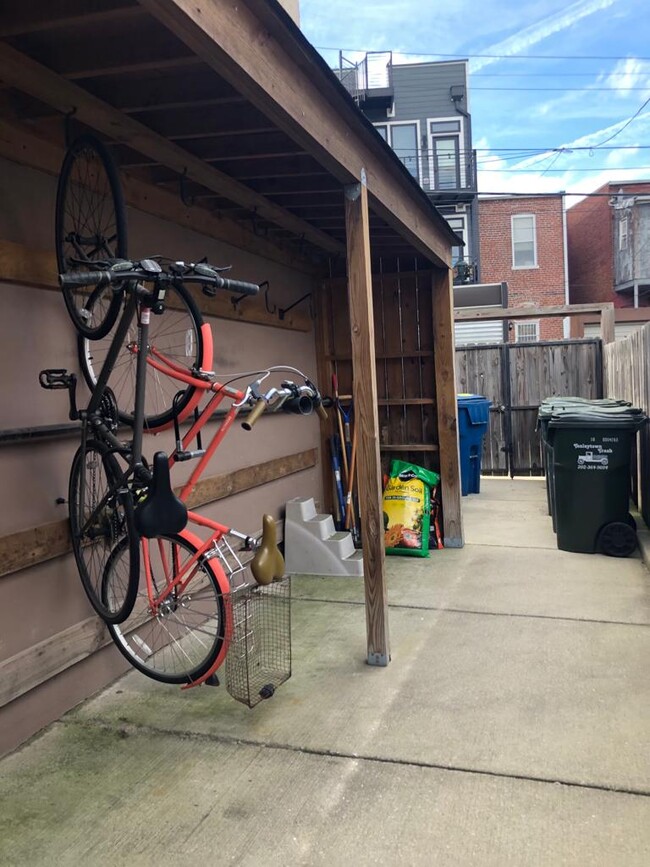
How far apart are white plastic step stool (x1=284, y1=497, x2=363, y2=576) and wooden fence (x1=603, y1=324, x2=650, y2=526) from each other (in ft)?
8.74

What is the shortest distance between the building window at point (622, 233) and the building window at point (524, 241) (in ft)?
7.94

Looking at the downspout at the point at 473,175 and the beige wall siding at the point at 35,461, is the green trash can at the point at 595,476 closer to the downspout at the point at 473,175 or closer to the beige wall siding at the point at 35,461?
the beige wall siding at the point at 35,461

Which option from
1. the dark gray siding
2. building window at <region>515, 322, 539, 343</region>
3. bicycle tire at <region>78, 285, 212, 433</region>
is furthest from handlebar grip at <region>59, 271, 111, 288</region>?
building window at <region>515, 322, 539, 343</region>

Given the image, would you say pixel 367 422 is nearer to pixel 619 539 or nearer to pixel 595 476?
pixel 595 476

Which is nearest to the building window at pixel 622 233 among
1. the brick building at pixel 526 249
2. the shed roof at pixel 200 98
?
the brick building at pixel 526 249

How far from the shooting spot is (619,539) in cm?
573

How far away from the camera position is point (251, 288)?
10.0 feet

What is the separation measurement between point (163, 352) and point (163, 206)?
806 millimetres

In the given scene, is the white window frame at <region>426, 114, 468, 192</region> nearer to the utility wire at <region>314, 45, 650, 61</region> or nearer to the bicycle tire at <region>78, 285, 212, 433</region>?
the utility wire at <region>314, 45, 650, 61</region>

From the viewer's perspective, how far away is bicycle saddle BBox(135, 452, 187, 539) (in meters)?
2.77

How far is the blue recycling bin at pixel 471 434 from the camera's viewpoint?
8.52 metres

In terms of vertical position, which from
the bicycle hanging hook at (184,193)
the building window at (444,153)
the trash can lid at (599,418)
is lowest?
the trash can lid at (599,418)

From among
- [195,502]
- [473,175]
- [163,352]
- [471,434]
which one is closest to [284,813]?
[195,502]

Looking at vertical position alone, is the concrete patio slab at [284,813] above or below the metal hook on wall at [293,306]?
below
